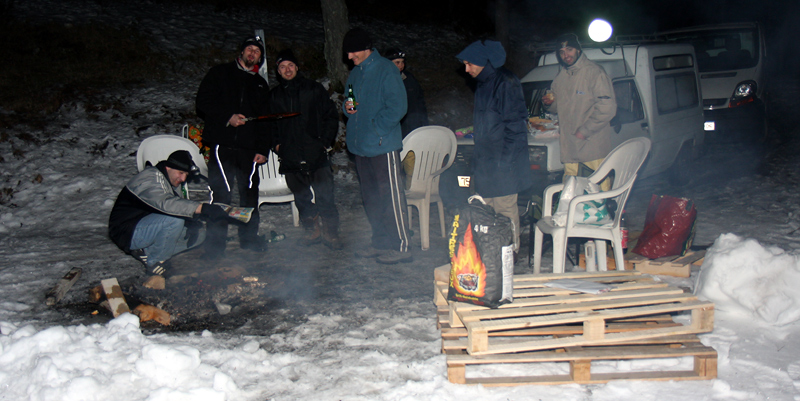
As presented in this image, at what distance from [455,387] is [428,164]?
311 centimetres

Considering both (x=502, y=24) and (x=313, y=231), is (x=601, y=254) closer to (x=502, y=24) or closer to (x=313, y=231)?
(x=313, y=231)

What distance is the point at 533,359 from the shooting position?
2.97m

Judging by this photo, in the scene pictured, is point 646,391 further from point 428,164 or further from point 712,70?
point 712,70

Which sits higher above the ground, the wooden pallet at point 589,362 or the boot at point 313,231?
the boot at point 313,231

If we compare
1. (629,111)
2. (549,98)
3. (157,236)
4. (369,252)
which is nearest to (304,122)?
(369,252)

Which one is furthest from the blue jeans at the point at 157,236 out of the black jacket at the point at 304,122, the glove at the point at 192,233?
the black jacket at the point at 304,122

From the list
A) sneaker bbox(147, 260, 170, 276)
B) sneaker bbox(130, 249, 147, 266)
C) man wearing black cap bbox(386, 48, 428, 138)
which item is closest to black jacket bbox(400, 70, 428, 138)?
man wearing black cap bbox(386, 48, 428, 138)

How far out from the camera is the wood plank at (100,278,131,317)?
3961 mm

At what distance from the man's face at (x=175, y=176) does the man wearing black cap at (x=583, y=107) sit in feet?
12.0

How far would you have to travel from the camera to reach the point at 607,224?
4418 mm

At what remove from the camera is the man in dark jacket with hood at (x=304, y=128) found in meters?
5.39

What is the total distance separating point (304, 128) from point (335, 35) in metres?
5.59

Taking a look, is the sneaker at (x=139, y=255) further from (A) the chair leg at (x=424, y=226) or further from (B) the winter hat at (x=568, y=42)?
(B) the winter hat at (x=568, y=42)

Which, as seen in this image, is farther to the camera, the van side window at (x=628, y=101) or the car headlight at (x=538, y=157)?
the van side window at (x=628, y=101)
